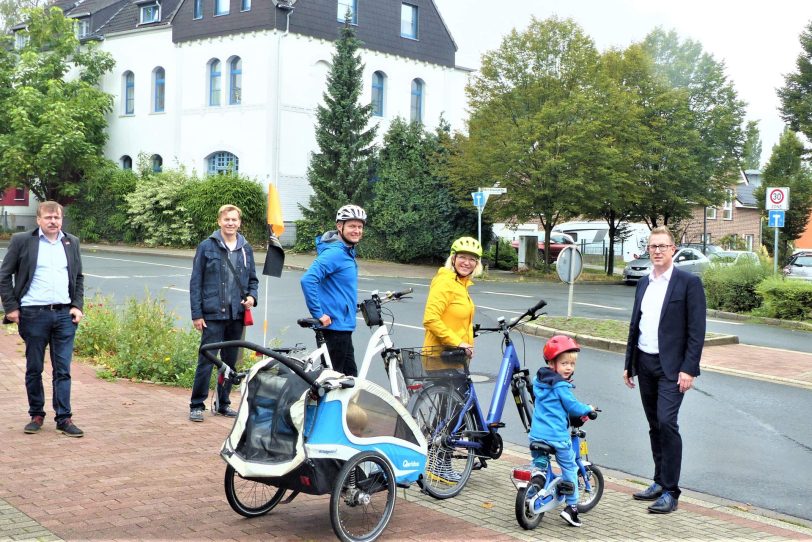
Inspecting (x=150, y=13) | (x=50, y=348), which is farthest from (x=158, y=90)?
(x=50, y=348)

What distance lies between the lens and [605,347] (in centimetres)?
1480

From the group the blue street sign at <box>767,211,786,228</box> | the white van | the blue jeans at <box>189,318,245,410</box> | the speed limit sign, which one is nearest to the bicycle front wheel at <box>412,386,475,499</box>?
the blue jeans at <box>189,318,245,410</box>

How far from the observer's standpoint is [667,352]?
6363mm

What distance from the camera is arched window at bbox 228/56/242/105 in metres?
42.8

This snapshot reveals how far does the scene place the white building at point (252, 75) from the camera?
41.5 metres

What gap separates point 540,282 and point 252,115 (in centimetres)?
1606

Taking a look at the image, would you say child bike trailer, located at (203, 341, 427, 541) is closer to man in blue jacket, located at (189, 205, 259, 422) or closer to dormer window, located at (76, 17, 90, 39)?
man in blue jacket, located at (189, 205, 259, 422)

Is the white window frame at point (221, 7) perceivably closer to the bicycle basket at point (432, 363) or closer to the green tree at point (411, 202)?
the green tree at point (411, 202)

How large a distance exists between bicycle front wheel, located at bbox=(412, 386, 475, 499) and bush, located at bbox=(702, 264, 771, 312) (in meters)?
17.7

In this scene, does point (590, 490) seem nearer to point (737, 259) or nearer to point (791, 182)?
point (737, 259)

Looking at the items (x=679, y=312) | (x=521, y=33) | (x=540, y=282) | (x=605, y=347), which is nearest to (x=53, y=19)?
(x=521, y=33)

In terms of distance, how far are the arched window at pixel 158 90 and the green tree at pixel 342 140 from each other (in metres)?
11.4

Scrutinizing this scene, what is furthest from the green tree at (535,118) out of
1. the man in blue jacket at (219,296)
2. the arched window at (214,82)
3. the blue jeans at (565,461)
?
the blue jeans at (565,461)

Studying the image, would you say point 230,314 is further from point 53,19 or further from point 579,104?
point 53,19
